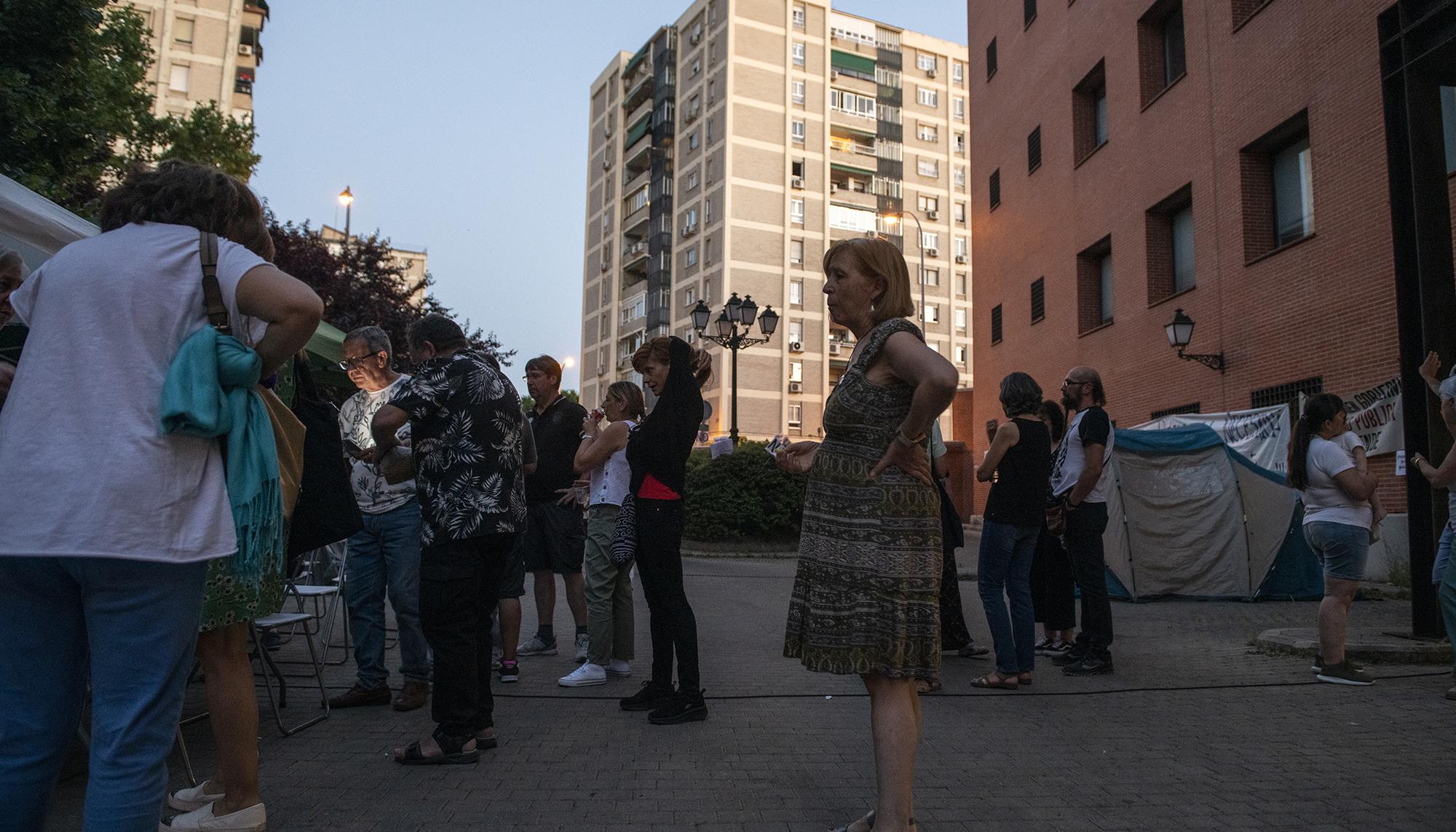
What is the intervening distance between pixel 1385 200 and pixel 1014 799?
508 inches

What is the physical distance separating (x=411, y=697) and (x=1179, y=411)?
16339 mm

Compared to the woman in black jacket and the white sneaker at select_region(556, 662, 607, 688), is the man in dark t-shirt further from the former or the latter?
the woman in black jacket

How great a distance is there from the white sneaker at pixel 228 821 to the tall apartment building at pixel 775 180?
50559mm

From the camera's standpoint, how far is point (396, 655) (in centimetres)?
729

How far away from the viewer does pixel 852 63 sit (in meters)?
62.8

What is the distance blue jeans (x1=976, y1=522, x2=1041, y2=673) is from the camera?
243 inches

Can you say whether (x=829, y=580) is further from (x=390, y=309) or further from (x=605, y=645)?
(x=390, y=309)

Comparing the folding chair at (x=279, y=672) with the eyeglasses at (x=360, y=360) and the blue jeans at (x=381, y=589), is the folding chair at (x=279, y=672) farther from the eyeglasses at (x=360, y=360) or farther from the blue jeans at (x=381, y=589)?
the eyeglasses at (x=360, y=360)

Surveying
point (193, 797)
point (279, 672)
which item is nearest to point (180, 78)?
point (279, 672)

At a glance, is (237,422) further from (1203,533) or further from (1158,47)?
(1158,47)

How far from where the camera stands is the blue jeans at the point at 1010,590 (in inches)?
243

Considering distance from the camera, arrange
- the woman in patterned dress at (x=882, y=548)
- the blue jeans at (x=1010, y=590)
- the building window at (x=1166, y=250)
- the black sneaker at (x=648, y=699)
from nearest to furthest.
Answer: the woman in patterned dress at (x=882, y=548)
the black sneaker at (x=648, y=699)
the blue jeans at (x=1010, y=590)
the building window at (x=1166, y=250)

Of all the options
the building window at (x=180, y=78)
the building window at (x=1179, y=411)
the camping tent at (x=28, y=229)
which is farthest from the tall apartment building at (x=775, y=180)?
the camping tent at (x=28, y=229)

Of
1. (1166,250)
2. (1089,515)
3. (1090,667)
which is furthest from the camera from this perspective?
(1166,250)
